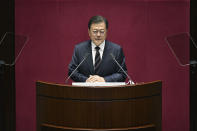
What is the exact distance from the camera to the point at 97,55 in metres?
3.97

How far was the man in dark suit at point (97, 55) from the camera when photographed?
3889 millimetres

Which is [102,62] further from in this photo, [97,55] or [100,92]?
[100,92]

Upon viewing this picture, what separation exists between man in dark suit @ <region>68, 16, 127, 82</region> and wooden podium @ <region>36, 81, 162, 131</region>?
3.19 feet

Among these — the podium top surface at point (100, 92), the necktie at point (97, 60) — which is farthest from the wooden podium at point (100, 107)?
the necktie at point (97, 60)

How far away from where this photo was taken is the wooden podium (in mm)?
2824

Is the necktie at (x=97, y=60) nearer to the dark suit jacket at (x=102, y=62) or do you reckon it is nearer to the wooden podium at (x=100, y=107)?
the dark suit jacket at (x=102, y=62)

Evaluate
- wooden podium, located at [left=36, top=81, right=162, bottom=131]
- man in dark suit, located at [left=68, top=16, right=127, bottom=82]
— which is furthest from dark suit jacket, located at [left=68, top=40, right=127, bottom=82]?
wooden podium, located at [left=36, top=81, right=162, bottom=131]

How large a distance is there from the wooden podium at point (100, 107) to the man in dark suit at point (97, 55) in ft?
3.19

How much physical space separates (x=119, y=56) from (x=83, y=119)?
130 centimetres

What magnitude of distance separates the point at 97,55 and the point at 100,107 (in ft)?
3.95

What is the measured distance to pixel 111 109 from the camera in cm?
284

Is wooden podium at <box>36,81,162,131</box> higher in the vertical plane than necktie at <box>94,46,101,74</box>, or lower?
lower

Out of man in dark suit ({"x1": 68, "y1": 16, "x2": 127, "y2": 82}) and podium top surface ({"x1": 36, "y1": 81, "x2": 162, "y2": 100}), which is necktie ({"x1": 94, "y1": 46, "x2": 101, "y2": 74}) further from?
podium top surface ({"x1": 36, "y1": 81, "x2": 162, "y2": 100})
